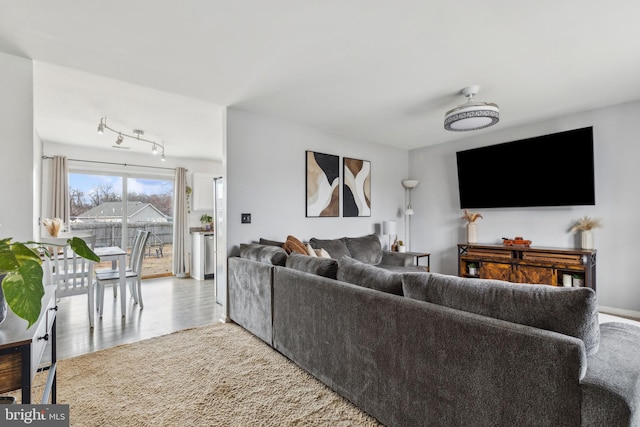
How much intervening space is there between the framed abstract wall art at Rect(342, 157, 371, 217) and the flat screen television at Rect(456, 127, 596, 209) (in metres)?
1.45

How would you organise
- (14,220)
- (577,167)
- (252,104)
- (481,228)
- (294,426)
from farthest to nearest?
1. (481,228)
2. (577,167)
3. (252,104)
4. (14,220)
5. (294,426)

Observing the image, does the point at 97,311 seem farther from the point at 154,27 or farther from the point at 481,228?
the point at 481,228

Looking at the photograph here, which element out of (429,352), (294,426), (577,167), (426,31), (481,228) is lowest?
(294,426)

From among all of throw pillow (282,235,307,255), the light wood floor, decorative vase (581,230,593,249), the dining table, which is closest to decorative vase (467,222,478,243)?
decorative vase (581,230,593,249)

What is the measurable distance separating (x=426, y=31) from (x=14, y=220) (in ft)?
10.9

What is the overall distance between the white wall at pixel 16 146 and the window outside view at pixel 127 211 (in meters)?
3.27

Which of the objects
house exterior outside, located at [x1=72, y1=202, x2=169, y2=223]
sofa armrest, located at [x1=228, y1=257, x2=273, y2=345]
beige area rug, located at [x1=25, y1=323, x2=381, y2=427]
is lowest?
beige area rug, located at [x1=25, y1=323, x2=381, y2=427]

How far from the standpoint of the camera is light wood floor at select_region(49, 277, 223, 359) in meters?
2.75

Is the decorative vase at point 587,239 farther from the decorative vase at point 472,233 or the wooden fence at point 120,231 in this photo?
the wooden fence at point 120,231

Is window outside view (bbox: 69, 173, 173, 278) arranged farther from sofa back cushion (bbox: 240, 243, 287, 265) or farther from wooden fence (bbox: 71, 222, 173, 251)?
sofa back cushion (bbox: 240, 243, 287, 265)

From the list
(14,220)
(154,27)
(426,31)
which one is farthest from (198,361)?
(426,31)

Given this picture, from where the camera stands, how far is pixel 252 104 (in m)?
3.31

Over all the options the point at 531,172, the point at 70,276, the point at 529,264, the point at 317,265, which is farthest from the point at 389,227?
the point at 70,276

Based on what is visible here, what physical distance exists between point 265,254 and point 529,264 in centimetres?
326
